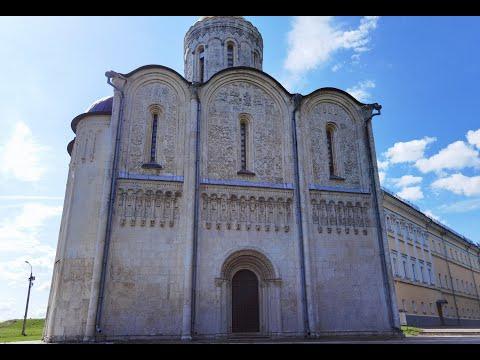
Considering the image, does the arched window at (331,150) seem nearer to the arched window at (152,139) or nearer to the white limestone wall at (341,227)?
the white limestone wall at (341,227)

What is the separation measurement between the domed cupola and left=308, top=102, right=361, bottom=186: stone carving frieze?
20.6ft

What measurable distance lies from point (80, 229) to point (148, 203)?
2786 millimetres

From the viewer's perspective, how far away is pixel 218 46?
23.2 m

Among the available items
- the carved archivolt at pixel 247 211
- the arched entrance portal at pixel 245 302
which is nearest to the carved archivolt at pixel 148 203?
the carved archivolt at pixel 247 211

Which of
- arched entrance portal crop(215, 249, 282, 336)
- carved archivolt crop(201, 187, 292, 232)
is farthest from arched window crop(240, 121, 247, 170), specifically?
arched entrance portal crop(215, 249, 282, 336)

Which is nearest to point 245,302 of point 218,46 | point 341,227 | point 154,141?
point 341,227

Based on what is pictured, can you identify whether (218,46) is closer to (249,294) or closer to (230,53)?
(230,53)

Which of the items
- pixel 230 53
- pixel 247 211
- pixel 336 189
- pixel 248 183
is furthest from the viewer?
pixel 230 53

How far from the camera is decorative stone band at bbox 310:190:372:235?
17156 mm

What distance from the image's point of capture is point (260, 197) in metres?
16.7

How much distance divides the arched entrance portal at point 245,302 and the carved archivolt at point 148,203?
3.64m

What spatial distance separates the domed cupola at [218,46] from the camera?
2286 centimetres
